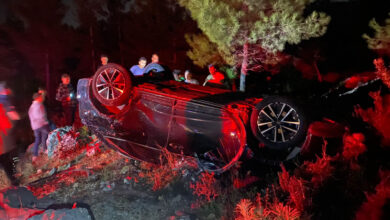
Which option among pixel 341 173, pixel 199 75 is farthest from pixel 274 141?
pixel 199 75

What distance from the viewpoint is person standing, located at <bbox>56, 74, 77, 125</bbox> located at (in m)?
7.32

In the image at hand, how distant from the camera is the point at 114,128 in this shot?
5.32m

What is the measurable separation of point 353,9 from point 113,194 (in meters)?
12.2

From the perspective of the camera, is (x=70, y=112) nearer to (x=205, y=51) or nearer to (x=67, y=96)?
(x=67, y=96)

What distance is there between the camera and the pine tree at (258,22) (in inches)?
271

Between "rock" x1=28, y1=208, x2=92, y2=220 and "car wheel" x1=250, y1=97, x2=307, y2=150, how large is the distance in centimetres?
274

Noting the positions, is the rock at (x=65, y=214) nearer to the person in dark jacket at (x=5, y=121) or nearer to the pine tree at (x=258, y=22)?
the person in dark jacket at (x=5, y=121)

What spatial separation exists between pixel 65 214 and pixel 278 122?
11.0 feet

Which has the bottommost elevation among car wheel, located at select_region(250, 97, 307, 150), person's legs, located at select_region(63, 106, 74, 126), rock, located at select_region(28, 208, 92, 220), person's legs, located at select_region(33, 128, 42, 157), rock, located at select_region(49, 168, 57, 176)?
rock, located at select_region(49, 168, 57, 176)

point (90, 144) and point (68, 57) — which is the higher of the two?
point (68, 57)

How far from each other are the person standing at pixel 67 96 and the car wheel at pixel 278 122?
496cm

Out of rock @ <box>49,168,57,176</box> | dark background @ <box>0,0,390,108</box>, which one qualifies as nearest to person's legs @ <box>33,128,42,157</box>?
rock @ <box>49,168,57,176</box>

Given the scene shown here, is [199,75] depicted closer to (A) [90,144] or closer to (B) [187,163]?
(A) [90,144]

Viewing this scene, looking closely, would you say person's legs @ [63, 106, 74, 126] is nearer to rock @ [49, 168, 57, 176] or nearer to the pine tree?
rock @ [49, 168, 57, 176]
